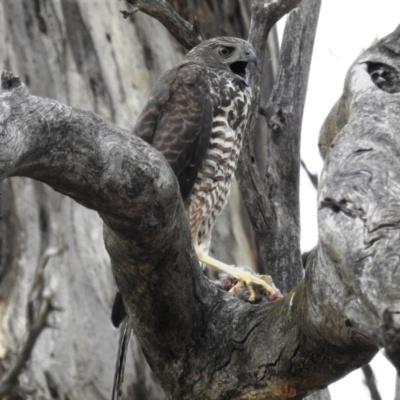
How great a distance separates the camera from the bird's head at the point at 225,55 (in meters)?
5.95

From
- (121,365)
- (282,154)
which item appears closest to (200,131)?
(282,154)

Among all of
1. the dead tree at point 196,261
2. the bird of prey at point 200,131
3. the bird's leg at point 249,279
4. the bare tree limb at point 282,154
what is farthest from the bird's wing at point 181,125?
the dead tree at point 196,261

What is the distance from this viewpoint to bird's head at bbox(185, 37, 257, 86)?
595cm

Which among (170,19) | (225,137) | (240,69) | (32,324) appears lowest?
(32,324)

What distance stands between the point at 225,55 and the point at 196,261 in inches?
102

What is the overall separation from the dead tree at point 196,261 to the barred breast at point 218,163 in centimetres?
80

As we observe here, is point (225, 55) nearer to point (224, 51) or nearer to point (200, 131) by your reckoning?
point (224, 51)

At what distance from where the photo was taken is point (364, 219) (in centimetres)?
257

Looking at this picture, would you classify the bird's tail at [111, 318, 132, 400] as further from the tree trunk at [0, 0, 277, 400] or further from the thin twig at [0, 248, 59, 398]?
the tree trunk at [0, 0, 277, 400]

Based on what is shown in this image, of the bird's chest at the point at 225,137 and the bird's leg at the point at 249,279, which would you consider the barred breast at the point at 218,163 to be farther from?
the bird's leg at the point at 249,279

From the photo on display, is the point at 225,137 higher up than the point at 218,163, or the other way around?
the point at 225,137

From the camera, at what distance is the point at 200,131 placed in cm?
532

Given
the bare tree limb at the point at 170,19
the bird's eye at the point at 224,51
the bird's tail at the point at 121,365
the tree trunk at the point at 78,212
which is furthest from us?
the tree trunk at the point at 78,212

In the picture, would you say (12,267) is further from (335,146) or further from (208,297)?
(335,146)
